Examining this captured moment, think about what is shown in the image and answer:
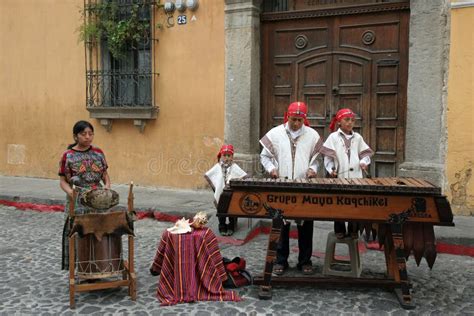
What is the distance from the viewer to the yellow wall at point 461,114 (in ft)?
22.2

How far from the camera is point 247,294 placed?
14.5 ft

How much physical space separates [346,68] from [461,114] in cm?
182

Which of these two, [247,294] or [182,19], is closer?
[247,294]

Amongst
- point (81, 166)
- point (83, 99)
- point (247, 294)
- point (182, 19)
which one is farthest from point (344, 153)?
point (83, 99)

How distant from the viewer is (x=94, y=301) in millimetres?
4270

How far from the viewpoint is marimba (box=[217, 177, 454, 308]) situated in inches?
160

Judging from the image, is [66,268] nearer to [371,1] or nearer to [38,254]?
[38,254]

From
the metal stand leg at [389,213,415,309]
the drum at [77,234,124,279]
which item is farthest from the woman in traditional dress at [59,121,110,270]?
the metal stand leg at [389,213,415,309]

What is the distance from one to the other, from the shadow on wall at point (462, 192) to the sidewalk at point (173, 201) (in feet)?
0.42

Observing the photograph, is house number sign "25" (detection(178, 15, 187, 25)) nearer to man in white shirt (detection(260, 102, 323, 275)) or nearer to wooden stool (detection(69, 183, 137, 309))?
man in white shirt (detection(260, 102, 323, 275))

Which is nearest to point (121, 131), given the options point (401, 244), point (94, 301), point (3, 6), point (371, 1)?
point (3, 6)

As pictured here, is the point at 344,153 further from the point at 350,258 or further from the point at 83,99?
the point at 83,99

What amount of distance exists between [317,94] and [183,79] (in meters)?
2.42

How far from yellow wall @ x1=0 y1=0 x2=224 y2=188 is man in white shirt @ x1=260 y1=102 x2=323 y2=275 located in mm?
3811
